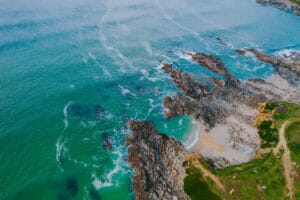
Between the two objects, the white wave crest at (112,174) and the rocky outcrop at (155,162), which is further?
the white wave crest at (112,174)

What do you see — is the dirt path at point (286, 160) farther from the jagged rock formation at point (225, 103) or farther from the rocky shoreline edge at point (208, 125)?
the jagged rock formation at point (225, 103)

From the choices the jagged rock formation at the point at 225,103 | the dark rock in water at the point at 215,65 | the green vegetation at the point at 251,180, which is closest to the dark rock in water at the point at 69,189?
the green vegetation at the point at 251,180

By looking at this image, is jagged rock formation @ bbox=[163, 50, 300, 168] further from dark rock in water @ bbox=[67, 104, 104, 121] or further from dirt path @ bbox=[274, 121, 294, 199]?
dark rock in water @ bbox=[67, 104, 104, 121]

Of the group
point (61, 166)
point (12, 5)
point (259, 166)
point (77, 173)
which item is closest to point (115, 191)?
point (77, 173)

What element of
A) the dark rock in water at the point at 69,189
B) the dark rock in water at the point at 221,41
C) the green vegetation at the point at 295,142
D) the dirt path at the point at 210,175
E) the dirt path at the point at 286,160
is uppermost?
the dark rock in water at the point at 221,41

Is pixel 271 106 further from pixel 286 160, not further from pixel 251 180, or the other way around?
pixel 251 180

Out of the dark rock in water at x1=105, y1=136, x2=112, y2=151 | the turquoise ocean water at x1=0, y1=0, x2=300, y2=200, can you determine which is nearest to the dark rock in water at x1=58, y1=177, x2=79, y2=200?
the turquoise ocean water at x1=0, y1=0, x2=300, y2=200

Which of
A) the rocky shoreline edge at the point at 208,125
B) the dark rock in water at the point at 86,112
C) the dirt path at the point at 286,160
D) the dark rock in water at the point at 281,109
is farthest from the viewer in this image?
the dark rock in water at the point at 281,109

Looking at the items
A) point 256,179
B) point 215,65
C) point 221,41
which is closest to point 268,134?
point 256,179
